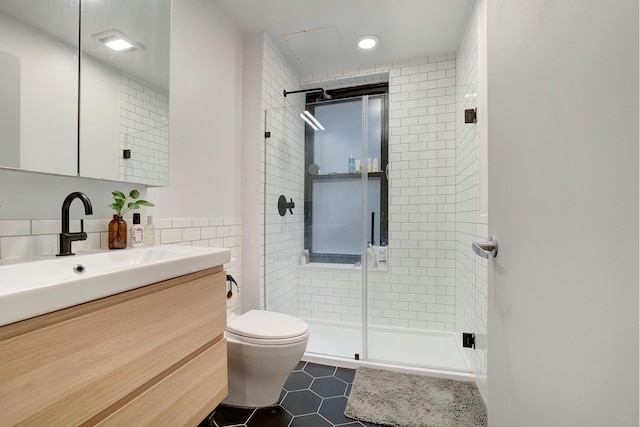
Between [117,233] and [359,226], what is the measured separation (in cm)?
170

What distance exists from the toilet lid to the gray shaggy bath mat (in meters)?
0.52

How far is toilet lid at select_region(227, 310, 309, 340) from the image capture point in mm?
1473

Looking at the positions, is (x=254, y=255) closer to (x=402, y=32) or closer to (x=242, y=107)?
(x=242, y=107)

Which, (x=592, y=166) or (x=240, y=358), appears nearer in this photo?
(x=592, y=166)

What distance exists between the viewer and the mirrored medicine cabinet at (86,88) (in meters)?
1.00

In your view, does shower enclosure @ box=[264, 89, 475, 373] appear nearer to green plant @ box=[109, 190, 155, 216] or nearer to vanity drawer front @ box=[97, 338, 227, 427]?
green plant @ box=[109, 190, 155, 216]

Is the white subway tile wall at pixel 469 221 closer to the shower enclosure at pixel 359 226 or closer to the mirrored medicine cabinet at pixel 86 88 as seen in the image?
the shower enclosure at pixel 359 226

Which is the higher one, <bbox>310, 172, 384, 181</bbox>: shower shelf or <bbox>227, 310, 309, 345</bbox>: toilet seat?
<bbox>310, 172, 384, 181</bbox>: shower shelf

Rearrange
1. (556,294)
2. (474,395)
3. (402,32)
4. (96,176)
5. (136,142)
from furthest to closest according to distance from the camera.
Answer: (402,32) < (474,395) < (136,142) < (96,176) < (556,294)

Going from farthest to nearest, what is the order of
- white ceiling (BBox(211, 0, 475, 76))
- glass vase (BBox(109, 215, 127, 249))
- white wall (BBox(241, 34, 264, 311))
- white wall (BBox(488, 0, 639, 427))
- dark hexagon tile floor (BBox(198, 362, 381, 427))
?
white wall (BBox(241, 34, 264, 311))
white ceiling (BBox(211, 0, 475, 76))
dark hexagon tile floor (BBox(198, 362, 381, 427))
glass vase (BBox(109, 215, 127, 249))
white wall (BBox(488, 0, 639, 427))

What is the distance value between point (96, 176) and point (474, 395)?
228 centimetres

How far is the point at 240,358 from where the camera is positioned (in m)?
1.49

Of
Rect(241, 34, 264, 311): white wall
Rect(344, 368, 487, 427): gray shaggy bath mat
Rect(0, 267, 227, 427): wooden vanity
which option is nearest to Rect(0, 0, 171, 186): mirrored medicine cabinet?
Rect(0, 267, 227, 427): wooden vanity

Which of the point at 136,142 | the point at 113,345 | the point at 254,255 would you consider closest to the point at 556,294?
the point at 113,345
